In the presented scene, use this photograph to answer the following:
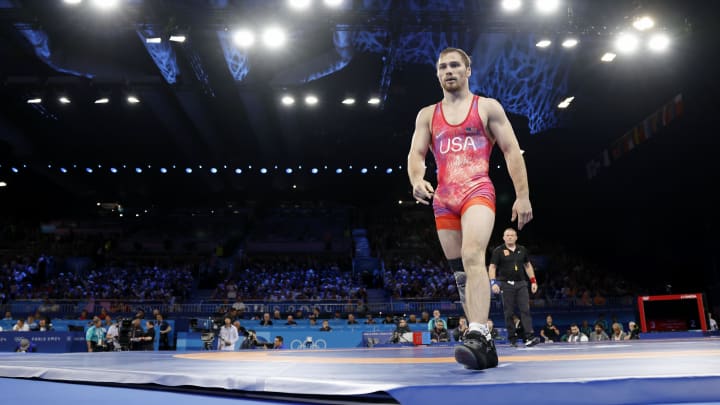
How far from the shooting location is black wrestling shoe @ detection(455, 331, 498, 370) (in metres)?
2.83

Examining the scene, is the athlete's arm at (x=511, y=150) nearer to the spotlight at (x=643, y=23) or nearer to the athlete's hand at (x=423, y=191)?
the athlete's hand at (x=423, y=191)

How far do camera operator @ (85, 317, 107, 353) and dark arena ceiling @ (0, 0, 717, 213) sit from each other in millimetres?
7478

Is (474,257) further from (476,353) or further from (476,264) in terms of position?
(476,353)

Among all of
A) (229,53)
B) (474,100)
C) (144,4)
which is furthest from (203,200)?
(474,100)

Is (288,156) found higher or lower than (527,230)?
higher

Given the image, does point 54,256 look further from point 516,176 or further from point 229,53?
point 516,176

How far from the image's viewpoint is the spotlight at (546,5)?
11883 mm

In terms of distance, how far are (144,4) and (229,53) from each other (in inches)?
148

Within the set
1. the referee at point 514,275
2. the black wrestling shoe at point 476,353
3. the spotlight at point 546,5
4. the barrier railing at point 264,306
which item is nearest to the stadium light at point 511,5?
the spotlight at point 546,5

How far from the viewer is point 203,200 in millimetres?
35156

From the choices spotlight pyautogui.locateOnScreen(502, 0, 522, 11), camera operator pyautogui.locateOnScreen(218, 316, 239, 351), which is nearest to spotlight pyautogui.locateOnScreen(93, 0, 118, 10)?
camera operator pyautogui.locateOnScreen(218, 316, 239, 351)

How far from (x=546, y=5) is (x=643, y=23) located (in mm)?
2573

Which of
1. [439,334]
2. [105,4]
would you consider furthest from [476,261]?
[105,4]

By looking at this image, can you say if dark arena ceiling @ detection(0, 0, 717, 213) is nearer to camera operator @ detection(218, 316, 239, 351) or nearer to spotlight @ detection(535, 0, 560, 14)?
spotlight @ detection(535, 0, 560, 14)
